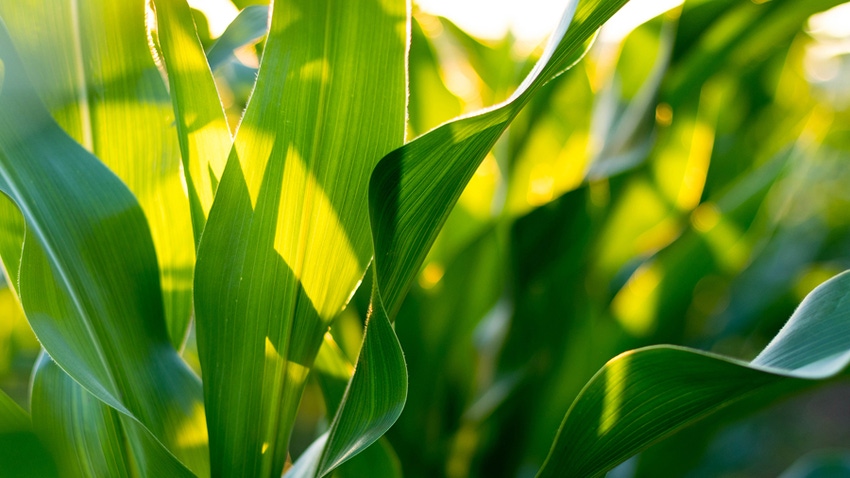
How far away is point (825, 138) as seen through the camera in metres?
0.76

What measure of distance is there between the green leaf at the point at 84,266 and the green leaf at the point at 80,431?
0.08 feet

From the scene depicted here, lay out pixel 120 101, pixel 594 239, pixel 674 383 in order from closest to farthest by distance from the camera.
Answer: pixel 674 383, pixel 120 101, pixel 594 239

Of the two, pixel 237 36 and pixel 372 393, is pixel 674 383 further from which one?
pixel 237 36

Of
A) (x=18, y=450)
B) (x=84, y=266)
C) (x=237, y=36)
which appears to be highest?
(x=237, y=36)

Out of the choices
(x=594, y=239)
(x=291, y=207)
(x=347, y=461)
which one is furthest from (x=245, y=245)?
(x=594, y=239)

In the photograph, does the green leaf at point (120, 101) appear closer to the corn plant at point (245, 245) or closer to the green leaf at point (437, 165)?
the corn plant at point (245, 245)

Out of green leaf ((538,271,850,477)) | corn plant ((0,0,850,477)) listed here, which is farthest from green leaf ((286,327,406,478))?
green leaf ((538,271,850,477))

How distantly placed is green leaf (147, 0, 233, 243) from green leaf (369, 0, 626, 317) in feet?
0.36

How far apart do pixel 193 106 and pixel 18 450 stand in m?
0.19

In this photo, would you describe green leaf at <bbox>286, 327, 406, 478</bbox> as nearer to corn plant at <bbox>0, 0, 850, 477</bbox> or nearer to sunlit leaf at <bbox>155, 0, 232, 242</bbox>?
corn plant at <bbox>0, 0, 850, 477</bbox>

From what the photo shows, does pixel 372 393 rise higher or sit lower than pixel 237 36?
lower

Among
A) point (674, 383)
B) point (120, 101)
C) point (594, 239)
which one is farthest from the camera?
point (594, 239)

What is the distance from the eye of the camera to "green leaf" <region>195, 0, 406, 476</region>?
0.26 meters

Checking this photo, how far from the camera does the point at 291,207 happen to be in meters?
0.28
